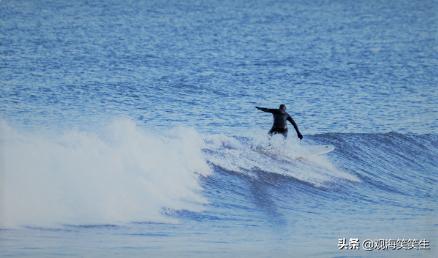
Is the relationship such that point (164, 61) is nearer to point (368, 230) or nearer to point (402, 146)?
point (402, 146)

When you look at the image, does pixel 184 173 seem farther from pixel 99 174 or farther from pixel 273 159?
pixel 273 159

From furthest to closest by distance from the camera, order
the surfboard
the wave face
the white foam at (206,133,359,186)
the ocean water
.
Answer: the surfboard < the white foam at (206,133,359,186) < the wave face < the ocean water

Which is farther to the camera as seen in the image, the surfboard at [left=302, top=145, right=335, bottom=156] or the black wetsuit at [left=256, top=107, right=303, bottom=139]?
the surfboard at [left=302, top=145, right=335, bottom=156]

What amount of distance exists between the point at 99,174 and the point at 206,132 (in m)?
1.37

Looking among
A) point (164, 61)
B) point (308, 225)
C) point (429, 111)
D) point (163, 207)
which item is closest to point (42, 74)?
point (164, 61)

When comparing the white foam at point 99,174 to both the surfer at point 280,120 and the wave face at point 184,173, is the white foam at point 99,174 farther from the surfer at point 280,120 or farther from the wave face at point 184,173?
the surfer at point 280,120

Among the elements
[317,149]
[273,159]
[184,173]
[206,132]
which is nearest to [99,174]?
[184,173]

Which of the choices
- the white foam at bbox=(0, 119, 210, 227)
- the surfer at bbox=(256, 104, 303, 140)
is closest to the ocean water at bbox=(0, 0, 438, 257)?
the white foam at bbox=(0, 119, 210, 227)

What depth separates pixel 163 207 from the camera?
7523mm

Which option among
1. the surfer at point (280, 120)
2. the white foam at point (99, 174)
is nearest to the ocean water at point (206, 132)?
the white foam at point (99, 174)

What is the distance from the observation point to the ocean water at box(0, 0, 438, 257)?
7.24 meters

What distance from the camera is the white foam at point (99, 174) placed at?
7.28m

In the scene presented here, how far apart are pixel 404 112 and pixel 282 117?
5.45 feet

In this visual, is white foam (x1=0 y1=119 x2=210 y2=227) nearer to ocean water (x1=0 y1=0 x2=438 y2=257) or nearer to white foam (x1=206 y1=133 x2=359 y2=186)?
ocean water (x1=0 y1=0 x2=438 y2=257)
